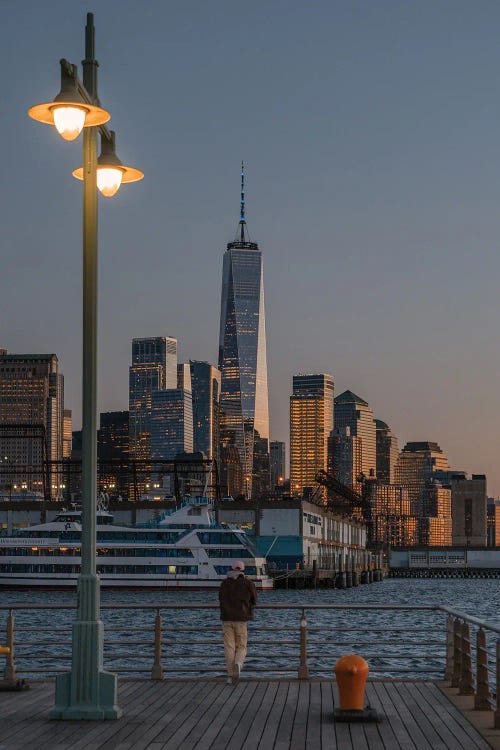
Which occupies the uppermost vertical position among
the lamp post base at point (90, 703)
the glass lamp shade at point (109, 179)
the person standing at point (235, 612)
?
the glass lamp shade at point (109, 179)

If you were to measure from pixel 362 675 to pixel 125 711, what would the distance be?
3.31m

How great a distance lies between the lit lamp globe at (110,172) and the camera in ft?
54.5

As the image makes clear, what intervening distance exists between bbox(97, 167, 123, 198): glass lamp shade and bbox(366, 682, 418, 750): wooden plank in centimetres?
784

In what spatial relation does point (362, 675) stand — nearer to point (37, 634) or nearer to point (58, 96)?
point (58, 96)

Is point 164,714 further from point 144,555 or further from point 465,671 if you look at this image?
point 144,555

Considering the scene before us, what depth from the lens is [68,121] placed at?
14.6 m

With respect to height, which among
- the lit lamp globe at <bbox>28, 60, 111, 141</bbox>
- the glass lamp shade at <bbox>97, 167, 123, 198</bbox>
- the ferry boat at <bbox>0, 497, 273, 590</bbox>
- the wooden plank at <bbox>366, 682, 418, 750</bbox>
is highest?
the lit lamp globe at <bbox>28, 60, 111, 141</bbox>

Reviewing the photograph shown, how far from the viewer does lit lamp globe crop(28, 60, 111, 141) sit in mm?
14586

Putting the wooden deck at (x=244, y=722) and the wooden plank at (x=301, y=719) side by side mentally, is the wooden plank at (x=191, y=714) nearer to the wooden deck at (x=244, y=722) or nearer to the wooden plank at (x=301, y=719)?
the wooden deck at (x=244, y=722)

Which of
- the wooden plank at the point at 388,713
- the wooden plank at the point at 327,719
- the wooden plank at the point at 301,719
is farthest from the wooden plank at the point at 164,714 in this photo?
the wooden plank at the point at 388,713

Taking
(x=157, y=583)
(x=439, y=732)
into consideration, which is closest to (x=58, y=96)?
(x=439, y=732)

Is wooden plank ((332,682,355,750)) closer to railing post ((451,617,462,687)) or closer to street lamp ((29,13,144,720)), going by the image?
street lamp ((29,13,144,720))

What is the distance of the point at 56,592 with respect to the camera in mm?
115062

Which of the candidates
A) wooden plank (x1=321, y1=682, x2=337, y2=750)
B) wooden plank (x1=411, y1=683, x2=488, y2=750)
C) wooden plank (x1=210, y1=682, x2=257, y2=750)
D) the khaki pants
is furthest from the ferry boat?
wooden plank (x1=411, y1=683, x2=488, y2=750)
